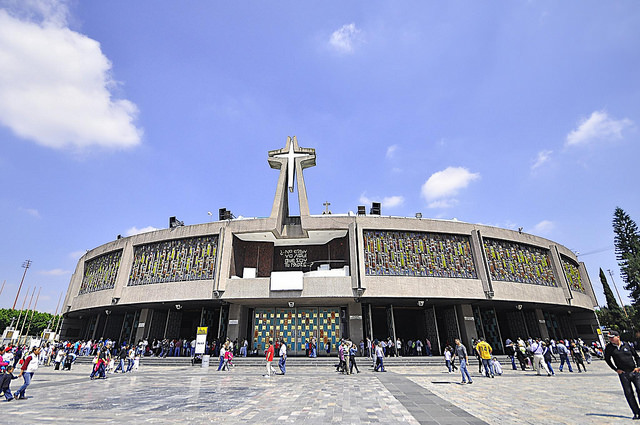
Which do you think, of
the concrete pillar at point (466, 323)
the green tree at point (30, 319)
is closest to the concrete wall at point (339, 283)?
the concrete pillar at point (466, 323)

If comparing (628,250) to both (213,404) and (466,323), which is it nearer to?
(466,323)

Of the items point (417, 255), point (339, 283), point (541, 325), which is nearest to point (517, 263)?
point (541, 325)

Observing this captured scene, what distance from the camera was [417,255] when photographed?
24.4 m

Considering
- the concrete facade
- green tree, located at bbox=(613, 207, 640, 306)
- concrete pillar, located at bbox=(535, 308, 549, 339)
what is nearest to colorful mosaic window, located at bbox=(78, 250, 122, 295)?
the concrete facade

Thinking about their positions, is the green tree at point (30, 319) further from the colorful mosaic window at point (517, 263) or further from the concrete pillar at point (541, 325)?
the concrete pillar at point (541, 325)

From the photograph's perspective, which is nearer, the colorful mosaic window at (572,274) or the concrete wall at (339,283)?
the concrete wall at (339,283)

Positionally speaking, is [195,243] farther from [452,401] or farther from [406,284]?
[452,401]

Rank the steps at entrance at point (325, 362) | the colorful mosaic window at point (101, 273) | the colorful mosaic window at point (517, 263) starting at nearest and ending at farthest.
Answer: the steps at entrance at point (325, 362), the colorful mosaic window at point (517, 263), the colorful mosaic window at point (101, 273)

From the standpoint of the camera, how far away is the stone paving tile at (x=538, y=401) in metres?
6.59

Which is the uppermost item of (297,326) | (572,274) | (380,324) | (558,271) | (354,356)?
(572,274)

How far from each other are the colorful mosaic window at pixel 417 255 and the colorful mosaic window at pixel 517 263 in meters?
2.08

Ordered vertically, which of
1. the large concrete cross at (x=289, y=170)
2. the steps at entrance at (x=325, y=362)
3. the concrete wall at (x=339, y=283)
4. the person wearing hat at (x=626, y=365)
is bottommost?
the steps at entrance at (x=325, y=362)

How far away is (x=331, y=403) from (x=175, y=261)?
21.1 m

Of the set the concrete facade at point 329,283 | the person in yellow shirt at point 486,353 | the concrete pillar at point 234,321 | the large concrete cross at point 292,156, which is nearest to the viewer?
the person in yellow shirt at point 486,353
